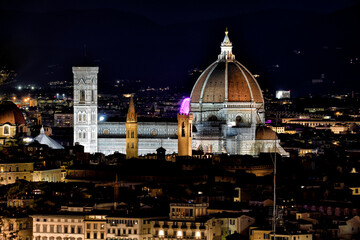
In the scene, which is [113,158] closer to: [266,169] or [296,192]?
[266,169]

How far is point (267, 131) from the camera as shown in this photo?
4459 inches

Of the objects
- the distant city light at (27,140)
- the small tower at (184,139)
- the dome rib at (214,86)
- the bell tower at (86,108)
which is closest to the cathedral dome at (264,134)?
the dome rib at (214,86)

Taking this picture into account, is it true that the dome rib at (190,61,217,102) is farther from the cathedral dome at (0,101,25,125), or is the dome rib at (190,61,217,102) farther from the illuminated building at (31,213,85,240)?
the illuminated building at (31,213,85,240)

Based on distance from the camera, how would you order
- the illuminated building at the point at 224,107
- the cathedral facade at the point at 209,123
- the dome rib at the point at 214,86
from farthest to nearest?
the dome rib at the point at 214,86
the illuminated building at the point at 224,107
the cathedral facade at the point at 209,123

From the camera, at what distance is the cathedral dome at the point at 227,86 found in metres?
115

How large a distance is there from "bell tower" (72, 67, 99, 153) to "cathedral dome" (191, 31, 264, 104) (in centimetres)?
936

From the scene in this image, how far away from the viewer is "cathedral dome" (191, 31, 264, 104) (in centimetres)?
11519

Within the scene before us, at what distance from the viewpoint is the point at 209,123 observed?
376 ft

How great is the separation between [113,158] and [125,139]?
10910 mm

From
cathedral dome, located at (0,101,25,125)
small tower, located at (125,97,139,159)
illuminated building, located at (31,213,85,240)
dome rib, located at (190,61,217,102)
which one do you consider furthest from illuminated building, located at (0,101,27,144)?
illuminated building, located at (31,213,85,240)

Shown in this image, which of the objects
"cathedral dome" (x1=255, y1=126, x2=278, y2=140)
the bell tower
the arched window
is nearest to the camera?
"cathedral dome" (x1=255, y1=126, x2=278, y2=140)

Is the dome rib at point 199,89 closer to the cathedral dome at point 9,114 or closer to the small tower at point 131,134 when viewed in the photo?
the small tower at point 131,134

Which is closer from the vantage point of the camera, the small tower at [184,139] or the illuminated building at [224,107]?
the small tower at [184,139]

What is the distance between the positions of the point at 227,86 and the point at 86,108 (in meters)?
12.9
